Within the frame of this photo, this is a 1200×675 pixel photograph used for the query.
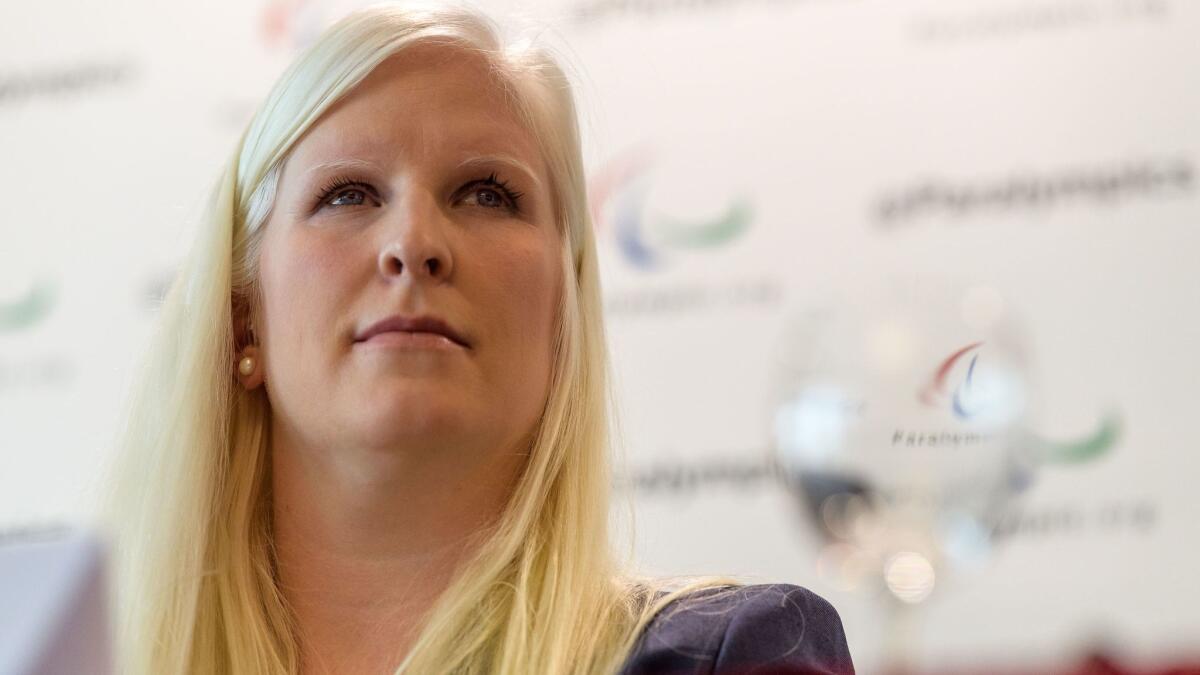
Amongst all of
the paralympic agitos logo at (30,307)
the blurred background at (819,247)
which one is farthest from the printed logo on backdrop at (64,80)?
the paralympic agitos logo at (30,307)

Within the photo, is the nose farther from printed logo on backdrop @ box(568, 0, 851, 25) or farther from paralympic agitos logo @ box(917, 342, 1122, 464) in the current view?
printed logo on backdrop @ box(568, 0, 851, 25)

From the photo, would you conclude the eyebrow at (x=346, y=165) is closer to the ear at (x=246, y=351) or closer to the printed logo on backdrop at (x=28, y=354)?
the ear at (x=246, y=351)

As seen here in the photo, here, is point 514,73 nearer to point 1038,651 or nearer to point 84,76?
point 1038,651

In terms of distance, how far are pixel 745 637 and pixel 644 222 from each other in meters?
1.56

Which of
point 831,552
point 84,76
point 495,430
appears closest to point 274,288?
point 495,430

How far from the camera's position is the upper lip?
111 centimetres

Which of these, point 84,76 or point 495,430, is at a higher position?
point 84,76

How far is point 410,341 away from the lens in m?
1.11

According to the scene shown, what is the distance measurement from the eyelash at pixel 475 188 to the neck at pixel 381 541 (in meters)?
0.20

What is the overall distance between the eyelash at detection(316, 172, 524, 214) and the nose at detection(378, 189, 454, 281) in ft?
0.17

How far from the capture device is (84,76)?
272 cm

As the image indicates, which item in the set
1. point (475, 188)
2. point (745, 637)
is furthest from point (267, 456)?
point (745, 637)

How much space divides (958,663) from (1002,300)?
567 mm

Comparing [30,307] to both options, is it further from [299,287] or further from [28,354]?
[299,287]
